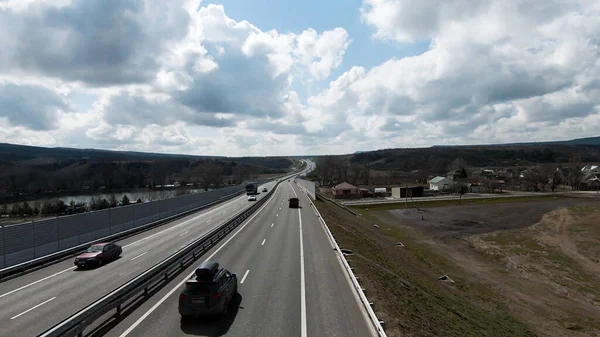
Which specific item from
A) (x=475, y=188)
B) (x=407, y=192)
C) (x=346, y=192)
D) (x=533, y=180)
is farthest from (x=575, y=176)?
(x=346, y=192)

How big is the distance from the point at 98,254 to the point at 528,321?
87.9 ft

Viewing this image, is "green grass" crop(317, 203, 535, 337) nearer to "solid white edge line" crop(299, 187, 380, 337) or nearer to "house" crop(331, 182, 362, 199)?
"solid white edge line" crop(299, 187, 380, 337)

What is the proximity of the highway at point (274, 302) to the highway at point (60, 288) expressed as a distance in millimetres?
2898

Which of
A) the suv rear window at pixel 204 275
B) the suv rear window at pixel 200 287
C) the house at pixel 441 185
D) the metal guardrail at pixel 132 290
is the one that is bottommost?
the house at pixel 441 185

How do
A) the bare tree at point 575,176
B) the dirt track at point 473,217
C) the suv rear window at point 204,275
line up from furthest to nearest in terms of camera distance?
the bare tree at point 575,176 < the dirt track at point 473,217 < the suv rear window at point 204,275

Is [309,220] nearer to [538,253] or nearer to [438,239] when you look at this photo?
[438,239]

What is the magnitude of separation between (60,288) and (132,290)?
19.1ft

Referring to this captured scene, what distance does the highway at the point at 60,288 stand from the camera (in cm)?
1495

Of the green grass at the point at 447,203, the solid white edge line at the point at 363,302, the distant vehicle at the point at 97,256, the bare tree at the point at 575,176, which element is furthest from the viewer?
the bare tree at the point at 575,176

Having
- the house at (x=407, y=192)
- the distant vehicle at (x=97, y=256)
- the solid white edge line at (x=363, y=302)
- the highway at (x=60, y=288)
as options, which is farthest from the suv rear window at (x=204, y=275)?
the house at (x=407, y=192)

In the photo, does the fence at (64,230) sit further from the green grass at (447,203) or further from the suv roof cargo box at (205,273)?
the green grass at (447,203)

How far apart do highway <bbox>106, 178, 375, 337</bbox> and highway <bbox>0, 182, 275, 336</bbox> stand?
2.90m

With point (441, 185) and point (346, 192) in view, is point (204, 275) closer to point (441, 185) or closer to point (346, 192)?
point (346, 192)

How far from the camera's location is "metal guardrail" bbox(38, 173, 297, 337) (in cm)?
1224
